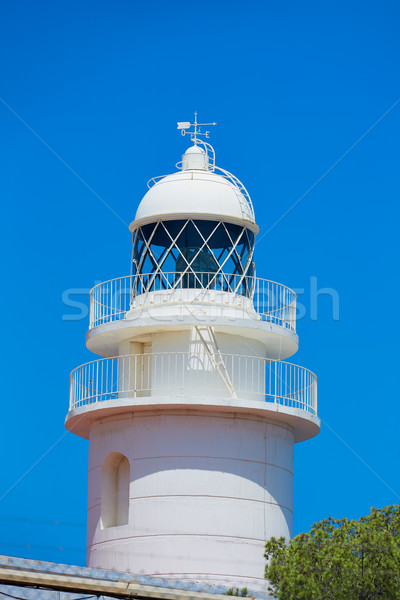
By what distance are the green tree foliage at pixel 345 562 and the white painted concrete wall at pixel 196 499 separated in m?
4.48

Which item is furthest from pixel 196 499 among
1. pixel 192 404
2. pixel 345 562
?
pixel 345 562

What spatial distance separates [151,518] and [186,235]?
601 centimetres

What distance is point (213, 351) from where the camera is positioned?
30.1 meters

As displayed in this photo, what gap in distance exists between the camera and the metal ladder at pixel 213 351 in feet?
98.3

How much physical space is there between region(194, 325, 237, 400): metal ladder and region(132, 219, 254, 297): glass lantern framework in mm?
1015

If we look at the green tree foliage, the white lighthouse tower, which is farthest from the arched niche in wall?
the green tree foliage

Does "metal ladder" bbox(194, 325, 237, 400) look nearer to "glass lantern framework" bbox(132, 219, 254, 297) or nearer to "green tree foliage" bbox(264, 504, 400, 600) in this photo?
"glass lantern framework" bbox(132, 219, 254, 297)

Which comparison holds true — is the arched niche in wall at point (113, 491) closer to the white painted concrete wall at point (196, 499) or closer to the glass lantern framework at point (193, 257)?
the white painted concrete wall at point (196, 499)

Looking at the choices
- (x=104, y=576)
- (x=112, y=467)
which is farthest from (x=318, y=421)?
(x=104, y=576)

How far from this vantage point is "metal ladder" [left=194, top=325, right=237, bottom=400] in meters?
30.0

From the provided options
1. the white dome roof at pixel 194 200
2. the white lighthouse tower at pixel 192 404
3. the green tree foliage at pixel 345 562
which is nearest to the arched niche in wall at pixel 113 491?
the white lighthouse tower at pixel 192 404

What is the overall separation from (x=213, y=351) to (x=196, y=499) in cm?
309

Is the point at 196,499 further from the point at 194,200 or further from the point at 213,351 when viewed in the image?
the point at 194,200

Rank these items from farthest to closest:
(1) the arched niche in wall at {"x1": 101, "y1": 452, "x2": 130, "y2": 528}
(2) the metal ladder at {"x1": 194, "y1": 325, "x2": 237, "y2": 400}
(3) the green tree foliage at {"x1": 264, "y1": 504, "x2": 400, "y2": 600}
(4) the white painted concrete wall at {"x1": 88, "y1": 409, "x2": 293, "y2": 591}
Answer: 1. (1) the arched niche in wall at {"x1": 101, "y1": 452, "x2": 130, "y2": 528}
2. (2) the metal ladder at {"x1": 194, "y1": 325, "x2": 237, "y2": 400}
3. (4) the white painted concrete wall at {"x1": 88, "y1": 409, "x2": 293, "y2": 591}
4. (3) the green tree foliage at {"x1": 264, "y1": 504, "x2": 400, "y2": 600}
